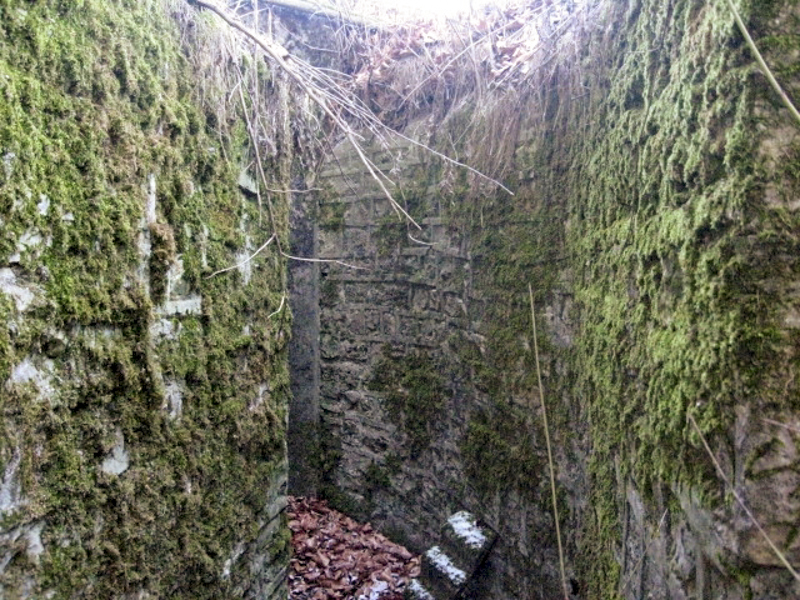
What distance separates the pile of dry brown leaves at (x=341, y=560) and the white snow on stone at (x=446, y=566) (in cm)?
66

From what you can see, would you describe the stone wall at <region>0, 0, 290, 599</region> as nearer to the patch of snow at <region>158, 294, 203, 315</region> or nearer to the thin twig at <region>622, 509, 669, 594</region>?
the patch of snow at <region>158, 294, 203, 315</region>

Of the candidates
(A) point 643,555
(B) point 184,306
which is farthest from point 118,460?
(A) point 643,555

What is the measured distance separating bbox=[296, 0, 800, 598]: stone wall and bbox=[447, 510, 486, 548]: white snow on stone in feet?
0.30

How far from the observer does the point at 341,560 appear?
4.91m

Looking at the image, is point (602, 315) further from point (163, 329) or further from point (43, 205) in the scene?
point (43, 205)

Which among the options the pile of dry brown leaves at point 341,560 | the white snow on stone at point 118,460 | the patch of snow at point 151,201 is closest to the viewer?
the white snow on stone at point 118,460

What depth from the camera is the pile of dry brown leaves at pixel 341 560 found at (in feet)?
14.8

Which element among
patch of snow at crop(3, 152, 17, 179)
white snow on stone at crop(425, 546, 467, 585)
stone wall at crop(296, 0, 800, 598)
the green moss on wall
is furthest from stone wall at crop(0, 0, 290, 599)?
the green moss on wall

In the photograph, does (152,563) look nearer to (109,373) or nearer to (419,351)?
(109,373)

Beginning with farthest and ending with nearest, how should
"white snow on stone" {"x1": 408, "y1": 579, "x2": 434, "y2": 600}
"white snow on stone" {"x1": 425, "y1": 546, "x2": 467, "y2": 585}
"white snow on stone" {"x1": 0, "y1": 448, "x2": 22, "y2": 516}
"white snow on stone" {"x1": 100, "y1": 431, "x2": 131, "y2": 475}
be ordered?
1. "white snow on stone" {"x1": 408, "y1": 579, "x2": 434, "y2": 600}
2. "white snow on stone" {"x1": 425, "y1": 546, "x2": 467, "y2": 585}
3. "white snow on stone" {"x1": 100, "y1": 431, "x2": 131, "y2": 475}
4. "white snow on stone" {"x1": 0, "y1": 448, "x2": 22, "y2": 516}

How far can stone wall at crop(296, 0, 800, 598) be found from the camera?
4.98 ft

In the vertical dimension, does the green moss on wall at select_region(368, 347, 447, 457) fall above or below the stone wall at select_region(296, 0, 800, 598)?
below

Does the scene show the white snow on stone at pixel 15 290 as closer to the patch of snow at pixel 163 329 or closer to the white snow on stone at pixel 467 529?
the patch of snow at pixel 163 329

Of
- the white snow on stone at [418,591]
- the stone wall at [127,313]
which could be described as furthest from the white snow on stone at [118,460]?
the white snow on stone at [418,591]
